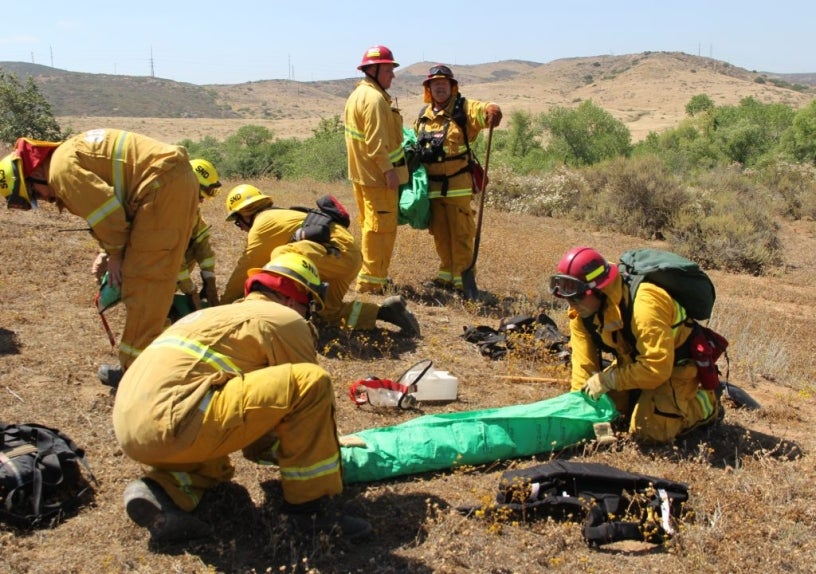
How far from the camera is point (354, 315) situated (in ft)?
20.1

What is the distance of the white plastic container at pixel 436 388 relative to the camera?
507 cm

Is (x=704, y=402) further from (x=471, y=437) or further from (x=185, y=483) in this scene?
(x=185, y=483)

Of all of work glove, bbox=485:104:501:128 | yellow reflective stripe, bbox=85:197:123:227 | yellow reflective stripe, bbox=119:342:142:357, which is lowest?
yellow reflective stripe, bbox=119:342:142:357

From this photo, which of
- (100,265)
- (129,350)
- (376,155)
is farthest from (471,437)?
(376,155)

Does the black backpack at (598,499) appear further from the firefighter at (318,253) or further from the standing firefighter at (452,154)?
the standing firefighter at (452,154)

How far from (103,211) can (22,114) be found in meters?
15.5

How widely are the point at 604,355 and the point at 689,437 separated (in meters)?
1.68

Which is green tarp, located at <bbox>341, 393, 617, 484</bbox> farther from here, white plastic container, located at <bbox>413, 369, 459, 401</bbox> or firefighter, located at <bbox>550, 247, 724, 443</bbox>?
white plastic container, located at <bbox>413, 369, 459, 401</bbox>

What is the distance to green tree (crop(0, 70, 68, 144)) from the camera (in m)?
17.3

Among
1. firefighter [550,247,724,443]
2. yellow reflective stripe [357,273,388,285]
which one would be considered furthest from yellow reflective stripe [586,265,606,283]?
yellow reflective stripe [357,273,388,285]

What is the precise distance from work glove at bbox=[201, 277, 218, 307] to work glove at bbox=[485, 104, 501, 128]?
3.00 meters

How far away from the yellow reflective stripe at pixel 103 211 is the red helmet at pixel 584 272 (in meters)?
2.44

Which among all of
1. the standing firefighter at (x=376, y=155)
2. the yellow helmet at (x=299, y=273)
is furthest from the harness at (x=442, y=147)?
the yellow helmet at (x=299, y=273)

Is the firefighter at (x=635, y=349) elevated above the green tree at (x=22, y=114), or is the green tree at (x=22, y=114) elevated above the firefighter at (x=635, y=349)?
the green tree at (x=22, y=114)
